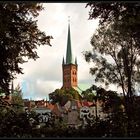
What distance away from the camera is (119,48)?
395 centimetres

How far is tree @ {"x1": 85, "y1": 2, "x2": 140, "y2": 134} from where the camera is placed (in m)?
3.61

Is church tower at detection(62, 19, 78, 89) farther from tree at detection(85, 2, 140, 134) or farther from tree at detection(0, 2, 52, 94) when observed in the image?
tree at detection(0, 2, 52, 94)

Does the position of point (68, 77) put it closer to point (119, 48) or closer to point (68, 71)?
point (68, 71)

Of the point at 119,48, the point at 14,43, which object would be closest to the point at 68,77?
the point at 119,48

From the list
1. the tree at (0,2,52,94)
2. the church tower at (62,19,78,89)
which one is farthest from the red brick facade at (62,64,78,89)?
the tree at (0,2,52,94)

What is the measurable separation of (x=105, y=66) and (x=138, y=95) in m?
0.58

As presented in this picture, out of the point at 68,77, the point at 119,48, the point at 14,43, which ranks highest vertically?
the point at 14,43

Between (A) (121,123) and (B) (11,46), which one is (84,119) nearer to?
(A) (121,123)

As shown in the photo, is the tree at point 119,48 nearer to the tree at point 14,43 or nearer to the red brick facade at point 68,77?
the red brick facade at point 68,77

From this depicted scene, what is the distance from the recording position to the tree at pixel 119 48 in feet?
11.8

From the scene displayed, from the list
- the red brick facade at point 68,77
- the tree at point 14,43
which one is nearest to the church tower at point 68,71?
the red brick facade at point 68,77

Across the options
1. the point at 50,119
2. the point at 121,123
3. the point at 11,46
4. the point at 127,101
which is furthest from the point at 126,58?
the point at 11,46

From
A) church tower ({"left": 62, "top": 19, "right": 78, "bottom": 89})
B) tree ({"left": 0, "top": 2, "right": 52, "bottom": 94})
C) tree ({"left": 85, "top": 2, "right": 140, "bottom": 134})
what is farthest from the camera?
tree ({"left": 0, "top": 2, "right": 52, "bottom": 94})

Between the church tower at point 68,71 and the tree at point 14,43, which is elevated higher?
the tree at point 14,43
